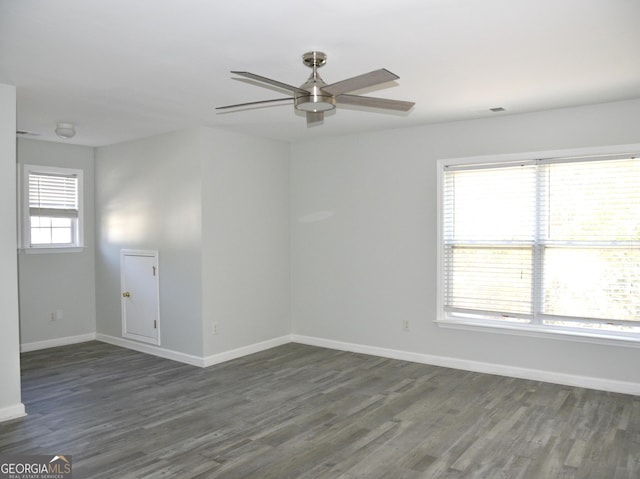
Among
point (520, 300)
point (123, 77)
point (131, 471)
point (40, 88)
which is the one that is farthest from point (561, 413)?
point (40, 88)

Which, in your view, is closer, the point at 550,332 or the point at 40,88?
the point at 40,88

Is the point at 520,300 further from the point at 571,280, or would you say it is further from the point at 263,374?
the point at 263,374

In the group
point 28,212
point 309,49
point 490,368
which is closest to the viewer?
point 309,49

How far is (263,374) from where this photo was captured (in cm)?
477

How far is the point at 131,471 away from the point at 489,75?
3.42 meters

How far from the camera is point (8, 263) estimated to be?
3607 millimetres

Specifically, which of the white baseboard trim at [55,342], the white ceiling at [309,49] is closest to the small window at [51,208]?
the white baseboard trim at [55,342]

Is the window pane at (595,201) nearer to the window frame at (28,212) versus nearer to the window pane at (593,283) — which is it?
the window pane at (593,283)

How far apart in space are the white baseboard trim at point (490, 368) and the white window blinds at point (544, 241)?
463 mm

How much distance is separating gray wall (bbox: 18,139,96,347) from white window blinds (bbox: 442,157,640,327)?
14.5 ft

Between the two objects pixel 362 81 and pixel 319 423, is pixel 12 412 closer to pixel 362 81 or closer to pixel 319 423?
pixel 319 423

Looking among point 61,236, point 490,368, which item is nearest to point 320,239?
→ point 490,368

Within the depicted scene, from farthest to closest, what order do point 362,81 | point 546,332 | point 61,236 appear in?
point 61,236
point 546,332
point 362,81

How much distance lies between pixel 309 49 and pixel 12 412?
11.1 ft
